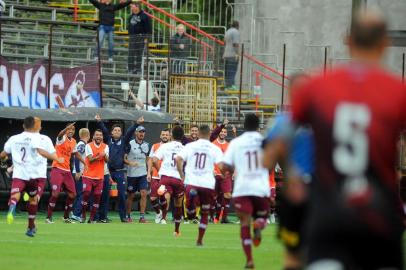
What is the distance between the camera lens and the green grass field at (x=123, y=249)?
55.4 feet

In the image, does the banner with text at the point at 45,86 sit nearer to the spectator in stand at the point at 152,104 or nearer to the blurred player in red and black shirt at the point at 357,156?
the spectator in stand at the point at 152,104

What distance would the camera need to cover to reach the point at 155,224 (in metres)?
29.1

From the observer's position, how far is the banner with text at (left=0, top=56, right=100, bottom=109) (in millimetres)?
32450

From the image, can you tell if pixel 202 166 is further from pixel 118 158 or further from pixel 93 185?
pixel 118 158

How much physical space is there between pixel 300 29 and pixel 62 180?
18.0 meters

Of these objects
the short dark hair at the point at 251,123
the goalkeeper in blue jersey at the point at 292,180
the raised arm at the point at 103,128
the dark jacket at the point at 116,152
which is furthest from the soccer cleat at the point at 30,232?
the goalkeeper in blue jersey at the point at 292,180

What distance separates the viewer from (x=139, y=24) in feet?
126

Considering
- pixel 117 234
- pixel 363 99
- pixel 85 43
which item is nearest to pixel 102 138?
pixel 117 234

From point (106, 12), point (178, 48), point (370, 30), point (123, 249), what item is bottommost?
point (123, 249)

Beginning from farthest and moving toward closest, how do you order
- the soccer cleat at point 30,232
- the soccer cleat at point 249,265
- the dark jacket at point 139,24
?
the dark jacket at point 139,24
the soccer cleat at point 30,232
the soccer cleat at point 249,265

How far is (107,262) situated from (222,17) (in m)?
30.3

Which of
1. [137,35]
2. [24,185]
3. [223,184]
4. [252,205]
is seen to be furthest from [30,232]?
[137,35]

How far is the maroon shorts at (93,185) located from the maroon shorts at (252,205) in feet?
39.3

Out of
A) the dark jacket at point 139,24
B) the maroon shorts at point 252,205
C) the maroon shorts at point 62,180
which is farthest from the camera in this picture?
the dark jacket at point 139,24
